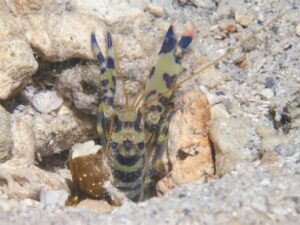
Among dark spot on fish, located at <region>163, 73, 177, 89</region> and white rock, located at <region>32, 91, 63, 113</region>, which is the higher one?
dark spot on fish, located at <region>163, 73, 177, 89</region>

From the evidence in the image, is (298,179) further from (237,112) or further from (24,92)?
(24,92)

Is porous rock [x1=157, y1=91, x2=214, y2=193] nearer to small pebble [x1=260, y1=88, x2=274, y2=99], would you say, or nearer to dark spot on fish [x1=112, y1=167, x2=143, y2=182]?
dark spot on fish [x1=112, y1=167, x2=143, y2=182]

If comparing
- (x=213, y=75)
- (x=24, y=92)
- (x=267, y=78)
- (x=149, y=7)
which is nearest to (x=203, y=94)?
(x=213, y=75)

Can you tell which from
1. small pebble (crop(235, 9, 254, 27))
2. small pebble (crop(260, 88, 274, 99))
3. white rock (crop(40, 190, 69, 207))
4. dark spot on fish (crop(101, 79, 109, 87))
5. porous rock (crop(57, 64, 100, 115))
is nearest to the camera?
white rock (crop(40, 190, 69, 207))

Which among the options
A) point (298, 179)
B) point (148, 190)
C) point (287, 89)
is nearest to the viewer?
point (298, 179)

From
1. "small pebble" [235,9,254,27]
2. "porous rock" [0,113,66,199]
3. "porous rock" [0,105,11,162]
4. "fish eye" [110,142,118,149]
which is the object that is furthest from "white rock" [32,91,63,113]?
"small pebble" [235,9,254,27]
